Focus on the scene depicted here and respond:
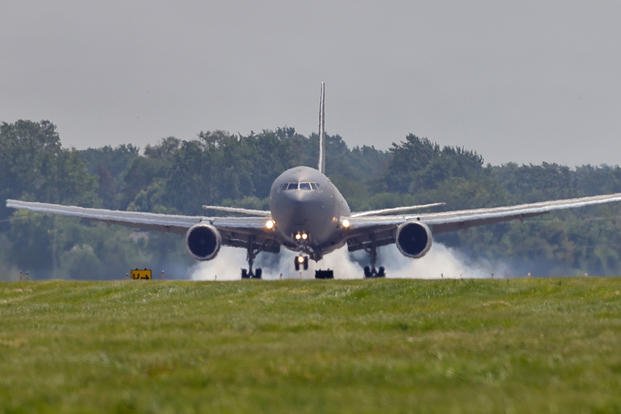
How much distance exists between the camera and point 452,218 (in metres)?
69.8

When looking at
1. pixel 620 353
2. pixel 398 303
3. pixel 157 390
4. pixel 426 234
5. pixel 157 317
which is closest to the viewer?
pixel 157 390

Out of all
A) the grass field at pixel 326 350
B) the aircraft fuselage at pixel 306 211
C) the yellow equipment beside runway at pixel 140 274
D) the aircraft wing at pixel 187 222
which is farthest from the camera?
the yellow equipment beside runway at pixel 140 274

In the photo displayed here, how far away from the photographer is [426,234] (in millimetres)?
65750

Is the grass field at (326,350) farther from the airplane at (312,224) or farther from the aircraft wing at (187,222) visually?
the aircraft wing at (187,222)

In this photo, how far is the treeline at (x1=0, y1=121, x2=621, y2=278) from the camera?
102m

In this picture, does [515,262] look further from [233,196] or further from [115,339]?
[115,339]

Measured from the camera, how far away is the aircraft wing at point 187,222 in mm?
68375

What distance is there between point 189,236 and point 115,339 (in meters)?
39.8

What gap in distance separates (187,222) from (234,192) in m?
76.4

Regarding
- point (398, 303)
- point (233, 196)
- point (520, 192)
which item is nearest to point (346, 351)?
point (398, 303)

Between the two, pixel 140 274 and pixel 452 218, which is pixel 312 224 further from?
pixel 140 274

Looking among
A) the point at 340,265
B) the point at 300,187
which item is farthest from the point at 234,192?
the point at 300,187

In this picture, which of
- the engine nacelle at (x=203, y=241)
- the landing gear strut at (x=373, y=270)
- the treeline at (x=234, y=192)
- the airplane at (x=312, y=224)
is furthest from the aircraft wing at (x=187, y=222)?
the treeline at (x=234, y=192)

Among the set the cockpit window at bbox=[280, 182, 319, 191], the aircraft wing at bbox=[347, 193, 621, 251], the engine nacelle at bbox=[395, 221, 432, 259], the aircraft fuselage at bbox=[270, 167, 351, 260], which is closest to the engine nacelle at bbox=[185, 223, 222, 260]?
the aircraft fuselage at bbox=[270, 167, 351, 260]
